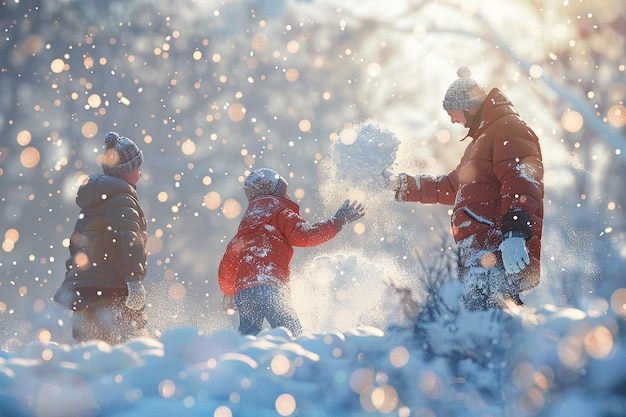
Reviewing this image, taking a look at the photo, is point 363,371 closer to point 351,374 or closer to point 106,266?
point 351,374

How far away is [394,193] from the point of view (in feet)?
15.1

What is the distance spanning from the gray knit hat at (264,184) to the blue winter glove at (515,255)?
198 cm

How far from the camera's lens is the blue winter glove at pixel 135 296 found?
452 centimetres

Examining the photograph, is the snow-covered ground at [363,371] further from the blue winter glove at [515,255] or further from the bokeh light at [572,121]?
the bokeh light at [572,121]

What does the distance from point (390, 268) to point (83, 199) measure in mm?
2397

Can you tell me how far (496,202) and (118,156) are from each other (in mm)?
2982

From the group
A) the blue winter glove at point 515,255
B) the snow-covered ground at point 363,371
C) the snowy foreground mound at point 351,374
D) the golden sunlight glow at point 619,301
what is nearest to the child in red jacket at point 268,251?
the blue winter glove at point 515,255

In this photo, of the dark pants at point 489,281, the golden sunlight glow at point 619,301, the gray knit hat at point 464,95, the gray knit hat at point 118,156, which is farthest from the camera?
the gray knit hat at point 118,156

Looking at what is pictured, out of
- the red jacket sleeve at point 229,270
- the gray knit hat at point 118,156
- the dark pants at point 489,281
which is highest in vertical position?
the gray knit hat at point 118,156

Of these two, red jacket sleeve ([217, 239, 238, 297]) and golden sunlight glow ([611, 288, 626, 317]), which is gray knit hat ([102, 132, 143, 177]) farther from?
golden sunlight glow ([611, 288, 626, 317])

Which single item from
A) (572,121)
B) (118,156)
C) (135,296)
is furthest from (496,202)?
(572,121)

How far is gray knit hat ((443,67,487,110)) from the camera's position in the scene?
411 centimetres

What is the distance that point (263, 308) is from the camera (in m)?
4.21

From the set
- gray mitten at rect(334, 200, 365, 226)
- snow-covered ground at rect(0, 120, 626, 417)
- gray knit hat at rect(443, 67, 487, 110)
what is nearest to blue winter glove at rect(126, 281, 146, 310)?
gray mitten at rect(334, 200, 365, 226)
